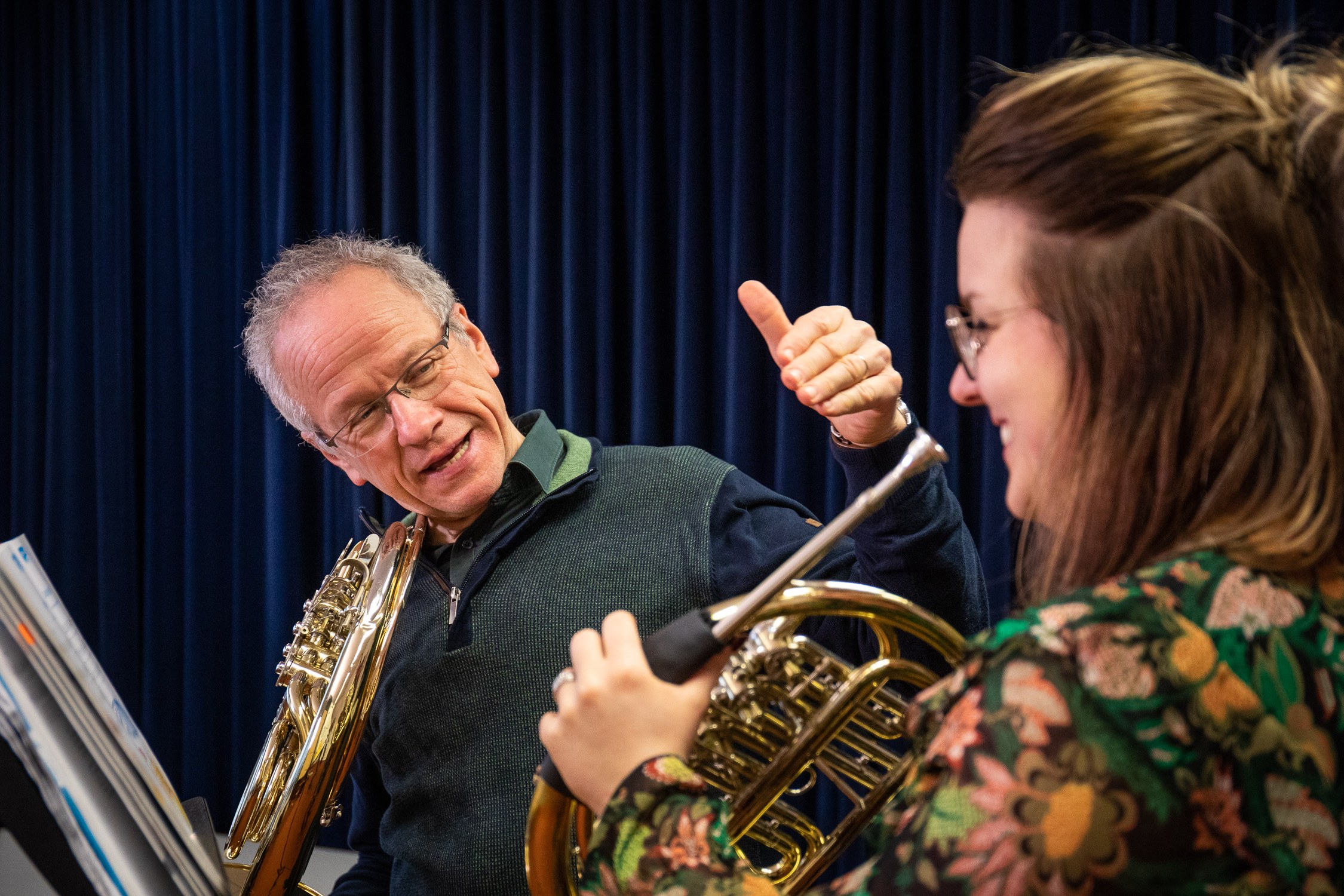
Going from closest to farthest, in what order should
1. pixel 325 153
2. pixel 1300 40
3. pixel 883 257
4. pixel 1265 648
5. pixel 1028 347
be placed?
pixel 1265 648 < pixel 1028 347 < pixel 1300 40 < pixel 883 257 < pixel 325 153

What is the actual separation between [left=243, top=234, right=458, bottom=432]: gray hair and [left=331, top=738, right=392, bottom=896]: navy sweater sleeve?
457 millimetres

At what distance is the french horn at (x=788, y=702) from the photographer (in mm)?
716

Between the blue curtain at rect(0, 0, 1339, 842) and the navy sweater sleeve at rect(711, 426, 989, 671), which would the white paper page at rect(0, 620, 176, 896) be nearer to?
the navy sweater sleeve at rect(711, 426, 989, 671)

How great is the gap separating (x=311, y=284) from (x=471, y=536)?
1.30 ft

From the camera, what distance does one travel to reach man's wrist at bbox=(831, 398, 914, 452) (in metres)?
1.09

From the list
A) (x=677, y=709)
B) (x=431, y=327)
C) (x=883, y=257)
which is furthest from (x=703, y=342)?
(x=677, y=709)

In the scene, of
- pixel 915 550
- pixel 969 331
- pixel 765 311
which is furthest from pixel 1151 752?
pixel 765 311

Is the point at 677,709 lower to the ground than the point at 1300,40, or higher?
→ lower

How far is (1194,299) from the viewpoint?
581mm

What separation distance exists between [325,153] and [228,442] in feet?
2.28

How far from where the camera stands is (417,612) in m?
1.37

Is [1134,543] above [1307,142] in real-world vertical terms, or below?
below

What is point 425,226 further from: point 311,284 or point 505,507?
point 505,507

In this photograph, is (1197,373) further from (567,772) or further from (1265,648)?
(567,772)
